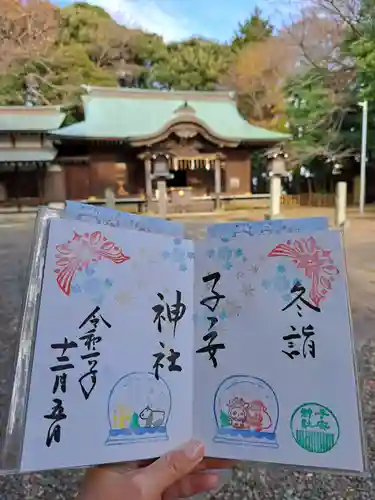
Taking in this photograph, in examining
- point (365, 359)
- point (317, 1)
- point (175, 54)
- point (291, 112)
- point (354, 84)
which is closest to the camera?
point (365, 359)

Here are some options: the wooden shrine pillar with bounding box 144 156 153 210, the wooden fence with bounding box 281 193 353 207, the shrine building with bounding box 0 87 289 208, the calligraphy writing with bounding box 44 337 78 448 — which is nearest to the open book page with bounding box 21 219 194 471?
the calligraphy writing with bounding box 44 337 78 448

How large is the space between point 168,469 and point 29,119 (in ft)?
43.6

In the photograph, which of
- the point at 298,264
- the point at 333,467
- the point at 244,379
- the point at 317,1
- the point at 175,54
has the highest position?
the point at 175,54

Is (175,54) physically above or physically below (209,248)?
above

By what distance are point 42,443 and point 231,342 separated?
27 cm

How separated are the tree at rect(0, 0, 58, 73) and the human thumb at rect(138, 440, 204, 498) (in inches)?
599

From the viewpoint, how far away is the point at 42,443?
0.59m

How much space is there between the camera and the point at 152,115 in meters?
13.4

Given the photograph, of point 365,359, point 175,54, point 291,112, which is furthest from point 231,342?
point 175,54

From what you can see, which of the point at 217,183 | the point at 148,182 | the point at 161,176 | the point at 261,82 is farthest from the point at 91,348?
the point at 261,82

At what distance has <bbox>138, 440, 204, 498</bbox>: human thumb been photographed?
617mm

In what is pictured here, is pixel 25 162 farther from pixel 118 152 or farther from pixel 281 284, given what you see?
pixel 281 284

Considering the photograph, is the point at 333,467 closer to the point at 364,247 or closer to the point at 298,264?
the point at 298,264

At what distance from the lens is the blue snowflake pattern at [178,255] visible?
2.23 ft
